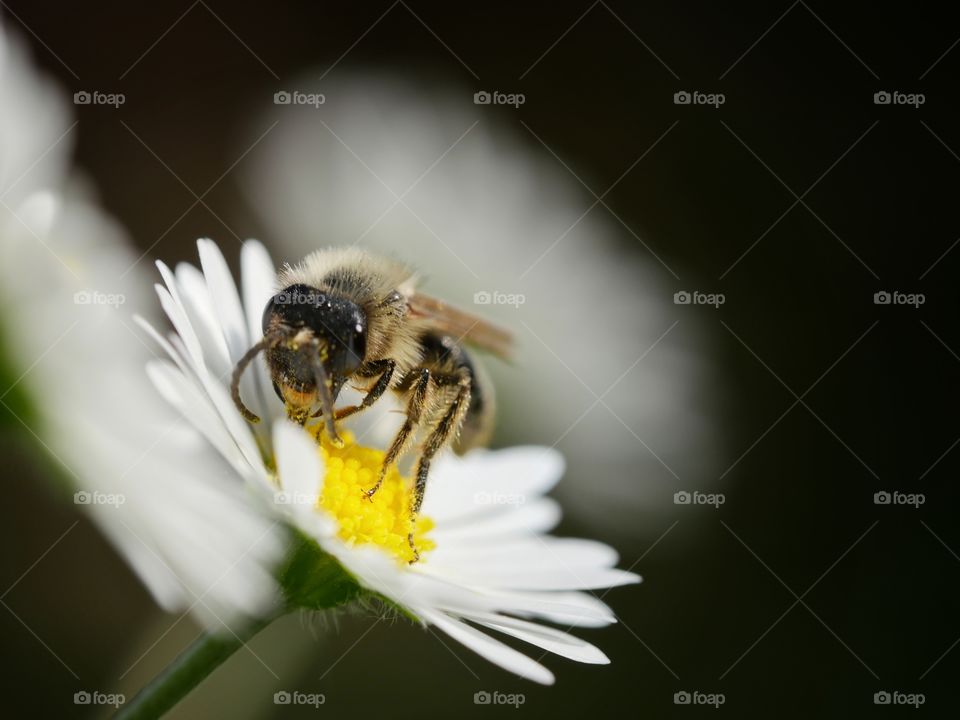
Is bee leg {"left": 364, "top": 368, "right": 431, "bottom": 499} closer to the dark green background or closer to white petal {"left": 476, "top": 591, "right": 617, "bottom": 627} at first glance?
white petal {"left": 476, "top": 591, "right": 617, "bottom": 627}

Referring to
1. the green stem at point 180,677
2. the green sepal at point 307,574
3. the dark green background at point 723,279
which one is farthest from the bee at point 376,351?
the dark green background at point 723,279

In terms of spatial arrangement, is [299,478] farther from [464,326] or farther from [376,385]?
[464,326]

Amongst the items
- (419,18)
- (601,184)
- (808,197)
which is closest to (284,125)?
(419,18)

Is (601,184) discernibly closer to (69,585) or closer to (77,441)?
(69,585)

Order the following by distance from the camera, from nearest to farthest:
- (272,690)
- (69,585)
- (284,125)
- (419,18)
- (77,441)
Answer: (77,441)
(272,690)
(69,585)
(284,125)
(419,18)

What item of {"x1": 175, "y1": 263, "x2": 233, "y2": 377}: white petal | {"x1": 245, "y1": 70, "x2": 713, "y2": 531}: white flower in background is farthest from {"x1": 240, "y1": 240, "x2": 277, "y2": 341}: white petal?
{"x1": 245, "y1": 70, "x2": 713, "y2": 531}: white flower in background


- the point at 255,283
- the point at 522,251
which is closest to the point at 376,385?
the point at 255,283

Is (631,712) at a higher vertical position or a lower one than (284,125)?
lower
